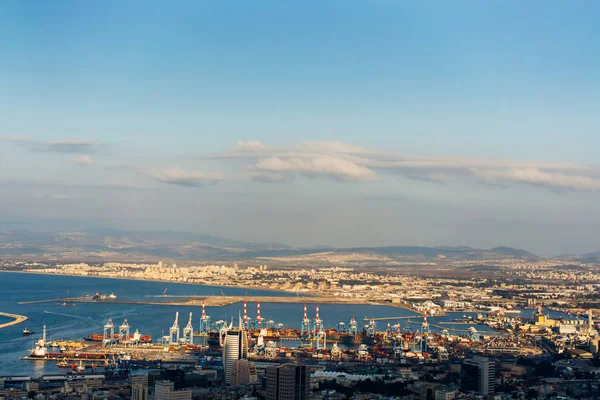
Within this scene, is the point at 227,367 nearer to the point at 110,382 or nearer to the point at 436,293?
the point at 110,382

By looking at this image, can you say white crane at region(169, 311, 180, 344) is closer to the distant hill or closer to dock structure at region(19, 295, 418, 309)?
dock structure at region(19, 295, 418, 309)

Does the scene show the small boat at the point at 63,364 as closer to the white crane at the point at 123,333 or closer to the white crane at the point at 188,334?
the white crane at the point at 123,333

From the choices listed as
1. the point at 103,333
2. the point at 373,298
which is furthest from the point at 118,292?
the point at 103,333

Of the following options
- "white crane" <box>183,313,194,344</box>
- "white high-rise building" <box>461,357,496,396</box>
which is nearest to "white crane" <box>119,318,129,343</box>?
"white crane" <box>183,313,194,344</box>

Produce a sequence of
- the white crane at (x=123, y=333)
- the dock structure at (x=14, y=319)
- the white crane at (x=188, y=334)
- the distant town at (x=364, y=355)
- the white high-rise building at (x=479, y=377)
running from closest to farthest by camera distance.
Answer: the distant town at (x=364, y=355) → the white high-rise building at (x=479, y=377) → the white crane at (x=123, y=333) → the white crane at (x=188, y=334) → the dock structure at (x=14, y=319)

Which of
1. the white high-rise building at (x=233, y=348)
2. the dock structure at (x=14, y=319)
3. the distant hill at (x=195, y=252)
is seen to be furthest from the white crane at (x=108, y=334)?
the distant hill at (x=195, y=252)
